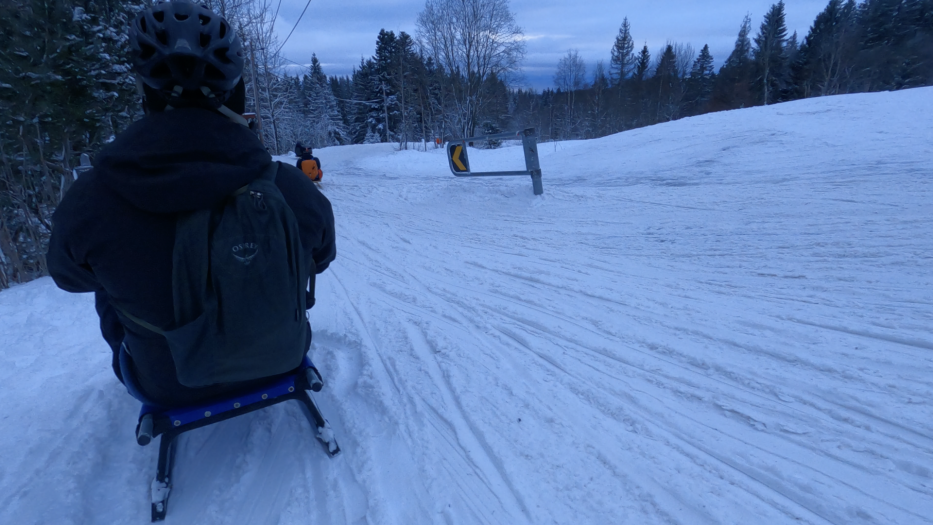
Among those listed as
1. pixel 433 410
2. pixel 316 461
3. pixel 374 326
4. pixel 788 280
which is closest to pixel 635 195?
pixel 788 280

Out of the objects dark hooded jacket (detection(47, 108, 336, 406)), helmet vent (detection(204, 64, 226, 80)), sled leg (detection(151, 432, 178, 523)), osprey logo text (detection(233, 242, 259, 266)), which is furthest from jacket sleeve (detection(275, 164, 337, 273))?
sled leg (detection(151, 432, 178, 523))

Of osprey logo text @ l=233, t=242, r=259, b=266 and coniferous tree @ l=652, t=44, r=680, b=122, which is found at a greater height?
coniferous tree @ l=652, t=44, r=680, b=122

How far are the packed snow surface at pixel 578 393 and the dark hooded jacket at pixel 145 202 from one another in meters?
0.89

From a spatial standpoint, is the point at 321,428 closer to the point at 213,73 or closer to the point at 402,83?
the point at 213,73

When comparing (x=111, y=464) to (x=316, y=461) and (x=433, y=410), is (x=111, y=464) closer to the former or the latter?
(x=316, y=461)

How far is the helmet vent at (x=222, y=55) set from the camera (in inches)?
79.1

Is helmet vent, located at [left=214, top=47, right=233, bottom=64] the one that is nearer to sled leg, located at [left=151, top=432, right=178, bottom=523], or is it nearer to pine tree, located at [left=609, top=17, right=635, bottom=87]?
sled leg, located at [left=151, top=432, right=178, bottom=523]

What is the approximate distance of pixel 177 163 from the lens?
65.0 inches

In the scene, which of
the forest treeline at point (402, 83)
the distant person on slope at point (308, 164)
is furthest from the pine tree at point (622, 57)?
the distant person on slope at point (308, 164)

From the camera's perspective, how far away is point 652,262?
4609mm

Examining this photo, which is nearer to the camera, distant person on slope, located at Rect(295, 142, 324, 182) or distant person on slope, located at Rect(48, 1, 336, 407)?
distant person on slope, located at Rect(48, 1, 336, 407)

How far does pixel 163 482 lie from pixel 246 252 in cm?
120

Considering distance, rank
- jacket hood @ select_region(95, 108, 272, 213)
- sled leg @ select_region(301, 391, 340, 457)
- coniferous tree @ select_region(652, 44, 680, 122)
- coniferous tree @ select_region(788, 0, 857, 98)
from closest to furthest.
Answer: jacket hood @ select_region(95, 108, 272, 213)
sled leg @ select_region(301, 391, 340, 457)
coniferous tree @ select_region(788, 0, 857, 98)
coniferous tree @ select_region(652, 44, 680, 122)

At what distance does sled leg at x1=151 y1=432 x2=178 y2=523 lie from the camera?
192 cm
